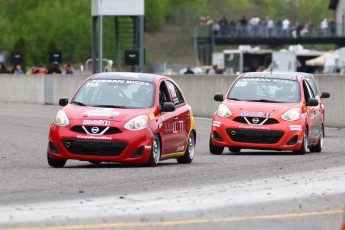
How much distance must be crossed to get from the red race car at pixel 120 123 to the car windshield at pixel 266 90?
3.73 m

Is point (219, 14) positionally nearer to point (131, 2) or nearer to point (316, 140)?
point (131, 2)

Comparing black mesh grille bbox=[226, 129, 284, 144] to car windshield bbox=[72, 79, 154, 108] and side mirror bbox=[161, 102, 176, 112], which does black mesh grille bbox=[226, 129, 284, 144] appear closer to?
car windshield bbox=[72, 79, 154, 108]

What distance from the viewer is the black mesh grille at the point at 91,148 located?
18344 mm

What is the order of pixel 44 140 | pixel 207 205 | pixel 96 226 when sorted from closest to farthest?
pixel 96 226
pixel 207 205
pixel 44 140

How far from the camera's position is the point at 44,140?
27.3 m

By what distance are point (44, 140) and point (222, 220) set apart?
15.9 meters

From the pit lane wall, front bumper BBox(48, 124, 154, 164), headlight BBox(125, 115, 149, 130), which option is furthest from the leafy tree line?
front bumper BBox(48, 124, 154, 164)

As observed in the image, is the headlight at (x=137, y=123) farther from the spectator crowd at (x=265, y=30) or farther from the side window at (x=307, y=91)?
the spectator crowd at (x=265, y=30)

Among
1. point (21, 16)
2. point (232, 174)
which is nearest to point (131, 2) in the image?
point (232, 174)

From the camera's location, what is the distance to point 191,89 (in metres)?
42.3

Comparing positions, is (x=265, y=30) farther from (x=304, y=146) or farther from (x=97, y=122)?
(x=97, y=122)

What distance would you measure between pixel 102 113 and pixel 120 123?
336mm

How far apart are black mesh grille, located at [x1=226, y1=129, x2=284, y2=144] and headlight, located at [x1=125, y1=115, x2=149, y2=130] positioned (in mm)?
4582

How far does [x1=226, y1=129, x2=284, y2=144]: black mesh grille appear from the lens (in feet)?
75.3
